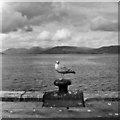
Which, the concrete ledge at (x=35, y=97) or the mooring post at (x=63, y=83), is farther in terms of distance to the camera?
the concrete ledge at (x=35, y=97)

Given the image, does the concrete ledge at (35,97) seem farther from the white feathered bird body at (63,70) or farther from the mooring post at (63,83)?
the white feathered bird body at (63,70)

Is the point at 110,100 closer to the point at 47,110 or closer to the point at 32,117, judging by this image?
the point at 47,110

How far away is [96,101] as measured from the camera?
7.32m

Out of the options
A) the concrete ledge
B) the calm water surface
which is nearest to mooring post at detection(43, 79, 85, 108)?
the concrete ledge

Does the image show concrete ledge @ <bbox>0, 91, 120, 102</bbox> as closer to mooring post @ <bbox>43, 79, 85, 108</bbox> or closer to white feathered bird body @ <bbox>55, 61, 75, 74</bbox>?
mooring post @ <bbox>43, 79, 85, 108</bbox>

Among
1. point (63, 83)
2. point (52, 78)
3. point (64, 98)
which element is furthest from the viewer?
point (52, 78)

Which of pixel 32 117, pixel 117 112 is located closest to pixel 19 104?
pixel 32 117

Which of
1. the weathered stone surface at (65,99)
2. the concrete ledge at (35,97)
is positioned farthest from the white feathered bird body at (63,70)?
the concrete ledge at (35,97)

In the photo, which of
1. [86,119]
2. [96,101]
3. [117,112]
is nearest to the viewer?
[86,119]

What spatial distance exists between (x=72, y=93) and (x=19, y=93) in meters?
1.88

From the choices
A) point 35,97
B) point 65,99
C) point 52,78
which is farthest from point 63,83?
point 52,78

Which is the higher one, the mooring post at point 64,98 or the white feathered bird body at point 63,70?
the white feathered bird body at point 63,70

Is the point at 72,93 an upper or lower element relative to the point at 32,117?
upper

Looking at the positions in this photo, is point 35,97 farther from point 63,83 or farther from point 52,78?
point 52,78
